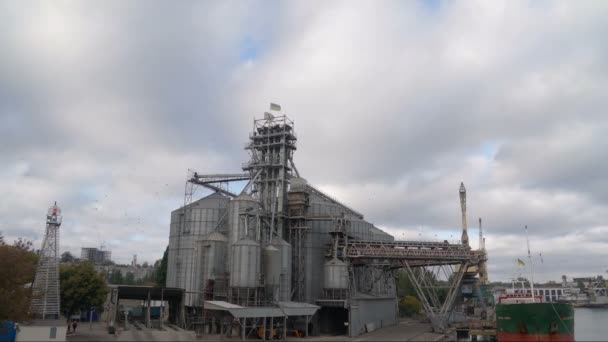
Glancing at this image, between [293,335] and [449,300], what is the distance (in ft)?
75.1

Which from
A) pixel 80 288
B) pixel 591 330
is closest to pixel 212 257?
pixel 80 288

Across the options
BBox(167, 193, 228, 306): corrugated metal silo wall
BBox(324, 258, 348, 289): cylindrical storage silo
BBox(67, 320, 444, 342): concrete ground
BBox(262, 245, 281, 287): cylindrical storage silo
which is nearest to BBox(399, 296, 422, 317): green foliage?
BBox(67, 320, 444, 342): concrete ground

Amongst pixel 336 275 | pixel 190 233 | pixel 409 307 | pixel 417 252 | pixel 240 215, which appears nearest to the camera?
pixel 240 215

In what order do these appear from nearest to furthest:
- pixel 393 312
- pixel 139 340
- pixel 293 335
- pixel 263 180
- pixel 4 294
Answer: pixel 4 294 < pixel 139 340 < pixel 293 335 < pixel 263 180 < pixel 393 312

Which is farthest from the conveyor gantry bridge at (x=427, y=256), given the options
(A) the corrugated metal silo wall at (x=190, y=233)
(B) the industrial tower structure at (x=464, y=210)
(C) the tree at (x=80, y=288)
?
(B) the industrial tower structure at (x=464, y=210)

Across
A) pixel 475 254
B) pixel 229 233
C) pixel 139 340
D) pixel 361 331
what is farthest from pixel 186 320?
pixel 475 254

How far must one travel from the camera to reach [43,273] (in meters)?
53.5

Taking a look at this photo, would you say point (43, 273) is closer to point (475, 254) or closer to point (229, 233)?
point (229, 233)

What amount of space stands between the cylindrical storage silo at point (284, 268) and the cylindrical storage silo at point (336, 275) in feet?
17.3

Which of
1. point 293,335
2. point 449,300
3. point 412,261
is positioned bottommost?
point 293,335

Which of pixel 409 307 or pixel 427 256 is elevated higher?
pixel 427 256

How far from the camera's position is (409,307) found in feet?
358

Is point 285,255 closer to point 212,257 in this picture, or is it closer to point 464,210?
point 212,257

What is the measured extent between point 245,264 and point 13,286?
81.0 feet
